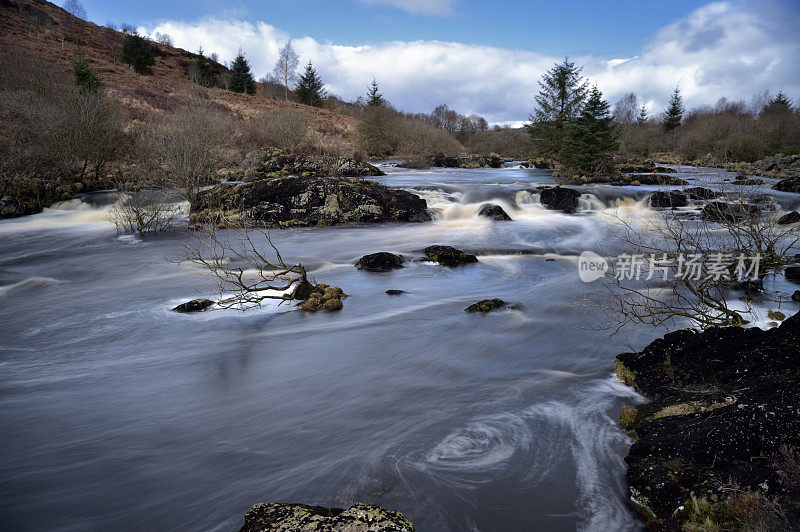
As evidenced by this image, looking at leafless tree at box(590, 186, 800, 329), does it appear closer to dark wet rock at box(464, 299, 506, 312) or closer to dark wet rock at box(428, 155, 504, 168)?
dark wet rock at box(464, 299, 506, 312)

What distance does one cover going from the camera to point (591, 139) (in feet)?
80.1

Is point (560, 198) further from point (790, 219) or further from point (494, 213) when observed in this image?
point (790, 219)

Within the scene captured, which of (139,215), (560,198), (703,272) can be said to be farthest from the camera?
(560,198)

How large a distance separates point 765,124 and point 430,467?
43753mm

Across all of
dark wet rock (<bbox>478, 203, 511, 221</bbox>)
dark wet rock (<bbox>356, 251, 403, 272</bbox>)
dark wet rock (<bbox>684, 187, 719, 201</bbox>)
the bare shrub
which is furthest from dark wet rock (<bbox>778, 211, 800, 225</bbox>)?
the bare shrub

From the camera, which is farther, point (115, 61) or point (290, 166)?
point (115, 61)

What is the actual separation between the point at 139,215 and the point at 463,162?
2791 cm

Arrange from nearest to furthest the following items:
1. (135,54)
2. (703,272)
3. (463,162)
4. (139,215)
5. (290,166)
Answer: (703,272)
(139,215)
(290,166)
(463,162)
(135,54)

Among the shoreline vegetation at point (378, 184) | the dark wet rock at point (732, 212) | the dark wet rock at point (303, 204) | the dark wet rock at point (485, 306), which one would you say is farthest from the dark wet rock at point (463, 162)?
the dark wet rock at point (485, 306)

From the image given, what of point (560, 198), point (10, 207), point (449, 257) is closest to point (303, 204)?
point (449, 257)

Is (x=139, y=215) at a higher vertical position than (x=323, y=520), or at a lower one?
higher

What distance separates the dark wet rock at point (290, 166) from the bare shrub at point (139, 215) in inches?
286

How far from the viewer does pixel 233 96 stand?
54.6 m

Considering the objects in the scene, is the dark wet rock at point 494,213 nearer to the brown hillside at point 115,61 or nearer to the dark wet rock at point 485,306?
the dark wet rock at point 485,306
